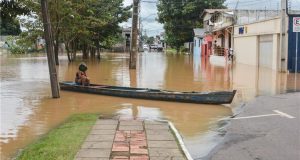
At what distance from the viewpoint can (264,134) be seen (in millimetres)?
9164

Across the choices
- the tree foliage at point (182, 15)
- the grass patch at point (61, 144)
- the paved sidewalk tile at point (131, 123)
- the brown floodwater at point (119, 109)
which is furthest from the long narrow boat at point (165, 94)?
the tree foliage at point (182, 15)

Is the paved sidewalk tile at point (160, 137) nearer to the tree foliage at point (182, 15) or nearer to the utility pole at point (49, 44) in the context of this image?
the utility pole at point (49, 44)

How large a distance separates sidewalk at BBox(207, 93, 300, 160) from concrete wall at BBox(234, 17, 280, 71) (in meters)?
15.2

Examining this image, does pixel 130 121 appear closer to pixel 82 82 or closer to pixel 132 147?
pixel 132 147

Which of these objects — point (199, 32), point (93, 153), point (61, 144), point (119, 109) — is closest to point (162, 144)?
point (93, 153)

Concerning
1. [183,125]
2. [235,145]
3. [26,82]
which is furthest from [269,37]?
[235,145]

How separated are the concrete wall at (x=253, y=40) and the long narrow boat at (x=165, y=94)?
14.4 metres

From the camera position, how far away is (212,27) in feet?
181

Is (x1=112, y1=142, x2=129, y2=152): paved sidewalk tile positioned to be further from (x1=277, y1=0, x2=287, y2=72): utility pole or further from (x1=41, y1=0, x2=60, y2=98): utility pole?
(x1=277, y1=0, x2=287, y2=72): utility pole

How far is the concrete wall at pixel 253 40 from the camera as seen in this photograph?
2806 cm

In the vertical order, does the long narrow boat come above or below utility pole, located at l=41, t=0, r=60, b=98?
below

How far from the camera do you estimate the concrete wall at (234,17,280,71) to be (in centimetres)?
2806

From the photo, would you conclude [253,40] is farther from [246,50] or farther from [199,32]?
[199,32]

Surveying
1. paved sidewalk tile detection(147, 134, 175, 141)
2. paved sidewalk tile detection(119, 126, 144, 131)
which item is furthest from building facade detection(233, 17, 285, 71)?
paved sidewalk tile detection(147, 134, 175, 141)
